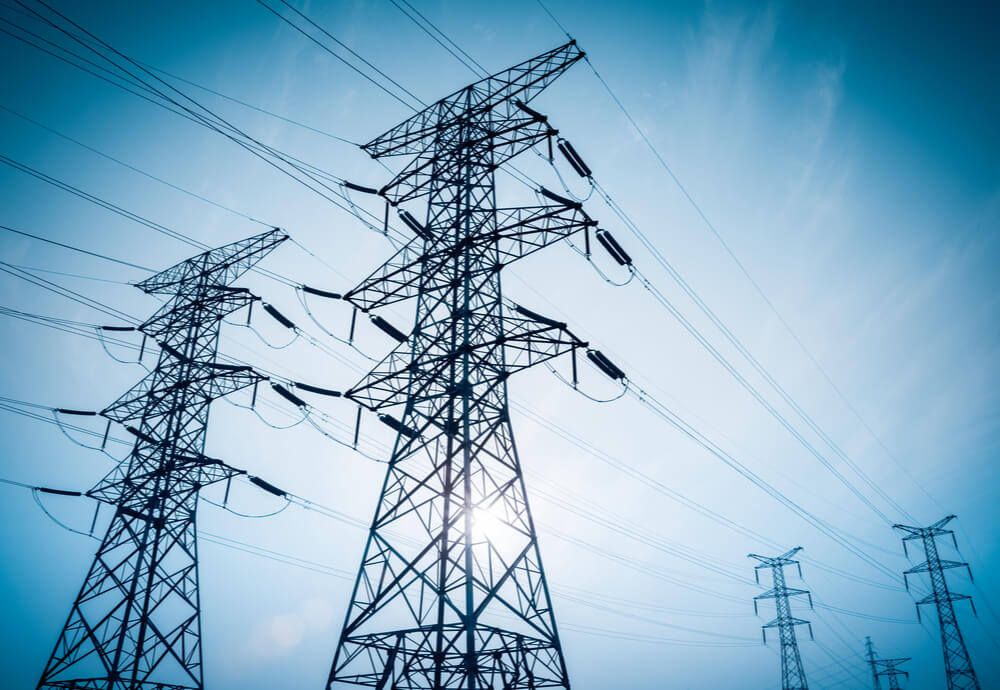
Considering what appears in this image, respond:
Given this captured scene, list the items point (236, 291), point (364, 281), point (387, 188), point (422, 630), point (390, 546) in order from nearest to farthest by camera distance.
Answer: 1. point (422, 630)
2. point (390, 546)
3. point (364, 281)
4. point (387, 188)
5. point (236, 291)

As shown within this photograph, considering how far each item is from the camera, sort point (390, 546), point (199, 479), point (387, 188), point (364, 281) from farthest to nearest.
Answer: point (199, 479), point (387, 188), point (364, 281), point (390, 546)

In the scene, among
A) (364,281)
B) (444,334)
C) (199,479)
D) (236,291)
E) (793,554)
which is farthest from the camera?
(793,554)

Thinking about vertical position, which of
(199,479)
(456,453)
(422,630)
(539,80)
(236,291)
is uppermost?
(539,80)

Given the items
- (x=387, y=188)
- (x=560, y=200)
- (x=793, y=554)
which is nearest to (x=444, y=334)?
(x=560, y=200)

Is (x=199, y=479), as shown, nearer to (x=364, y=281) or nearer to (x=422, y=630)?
(x=364, y=281)

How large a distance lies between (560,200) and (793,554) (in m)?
36.2

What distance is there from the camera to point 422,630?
1046 cm

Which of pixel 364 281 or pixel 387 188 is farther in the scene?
pixel 387 188

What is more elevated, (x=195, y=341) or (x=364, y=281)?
(x=195, y=341)

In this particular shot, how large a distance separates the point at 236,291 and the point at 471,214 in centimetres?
1051

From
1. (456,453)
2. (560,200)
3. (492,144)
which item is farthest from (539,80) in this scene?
(456,453)

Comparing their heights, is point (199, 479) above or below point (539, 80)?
below

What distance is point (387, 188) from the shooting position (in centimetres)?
1728

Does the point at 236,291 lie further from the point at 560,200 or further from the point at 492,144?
the point at 560,200
